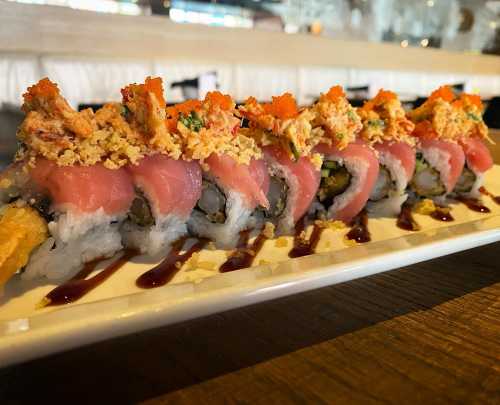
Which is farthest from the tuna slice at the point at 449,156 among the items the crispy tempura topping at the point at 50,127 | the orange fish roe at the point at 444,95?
the crispy tempura topping at the point at 50,127

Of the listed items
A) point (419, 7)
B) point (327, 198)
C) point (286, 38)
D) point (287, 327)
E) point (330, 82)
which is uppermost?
point (419, 7)

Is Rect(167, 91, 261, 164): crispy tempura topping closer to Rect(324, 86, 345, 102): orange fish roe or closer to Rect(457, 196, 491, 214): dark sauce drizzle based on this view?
Rect(324, 86, 345, 102): orange fish roe

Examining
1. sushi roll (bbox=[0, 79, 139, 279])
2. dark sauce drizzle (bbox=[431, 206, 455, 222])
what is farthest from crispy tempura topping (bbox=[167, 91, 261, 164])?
dark sauce drizzle (bbox=[431, 206, 455, 222])

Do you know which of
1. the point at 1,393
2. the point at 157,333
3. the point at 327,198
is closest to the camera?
the point at 1,393

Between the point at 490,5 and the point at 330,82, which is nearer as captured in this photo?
the point at 330,82

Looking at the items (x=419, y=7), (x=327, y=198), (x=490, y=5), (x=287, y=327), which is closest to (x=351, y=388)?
(x=287, y=327)

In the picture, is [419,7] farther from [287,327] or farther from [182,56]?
[287,327]
